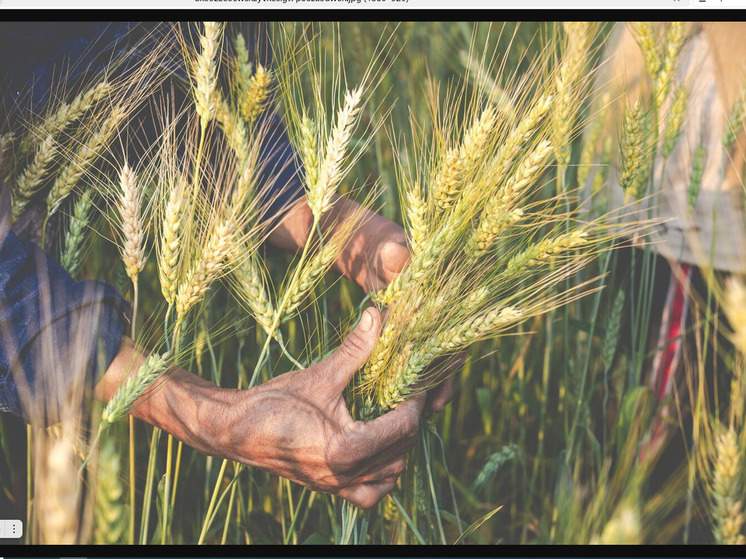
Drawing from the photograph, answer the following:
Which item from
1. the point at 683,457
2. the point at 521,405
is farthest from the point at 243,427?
the point at 683,457

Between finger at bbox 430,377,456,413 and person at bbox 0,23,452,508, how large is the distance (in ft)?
0.19

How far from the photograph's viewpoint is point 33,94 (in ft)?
2.37

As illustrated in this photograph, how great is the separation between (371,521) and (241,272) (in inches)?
13.1

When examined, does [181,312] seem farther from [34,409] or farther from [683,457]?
[683,457]

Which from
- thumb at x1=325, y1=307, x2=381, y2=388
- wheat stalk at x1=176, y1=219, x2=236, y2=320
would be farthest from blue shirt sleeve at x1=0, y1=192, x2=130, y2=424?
thumb at x1=325, y1=307, x2=381, y2=388

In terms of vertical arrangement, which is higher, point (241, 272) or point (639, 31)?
point (639, 31)

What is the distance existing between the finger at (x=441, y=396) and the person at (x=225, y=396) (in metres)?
0.06

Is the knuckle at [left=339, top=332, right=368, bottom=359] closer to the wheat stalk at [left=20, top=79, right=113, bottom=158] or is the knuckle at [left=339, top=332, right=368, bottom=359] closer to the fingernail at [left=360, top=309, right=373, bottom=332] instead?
the fingernail at [left=360, top=309, right=373, bottom=332]

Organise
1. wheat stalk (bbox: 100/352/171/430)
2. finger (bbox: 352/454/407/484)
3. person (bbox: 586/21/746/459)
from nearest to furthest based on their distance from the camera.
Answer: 1. wheat stalk (bbox: 100/352/171/430)
2. finger (bbox: 352/454/407/484)
3. person (bbox: 586/21/746/459)

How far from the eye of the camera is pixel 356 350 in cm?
59

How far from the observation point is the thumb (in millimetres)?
583

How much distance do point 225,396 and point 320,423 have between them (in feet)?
0.34

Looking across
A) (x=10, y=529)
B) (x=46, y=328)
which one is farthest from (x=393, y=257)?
(x=10, y=529)

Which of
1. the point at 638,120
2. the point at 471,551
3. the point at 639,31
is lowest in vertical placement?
the point at 471,551
